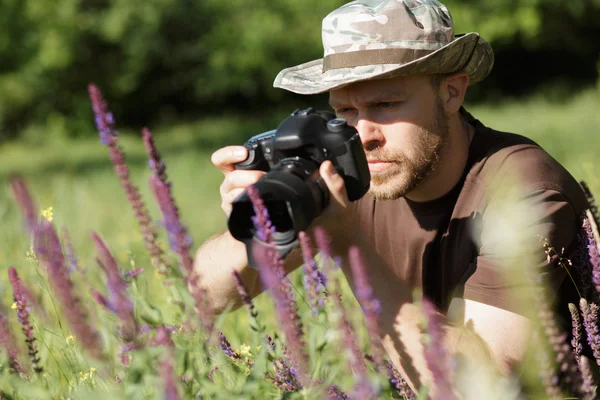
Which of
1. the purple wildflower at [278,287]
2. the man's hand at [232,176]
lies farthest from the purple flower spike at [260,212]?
the man's hand at [232,176]

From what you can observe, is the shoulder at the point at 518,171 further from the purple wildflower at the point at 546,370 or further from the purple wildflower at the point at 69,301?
the purple wildflower at the point at 69,301

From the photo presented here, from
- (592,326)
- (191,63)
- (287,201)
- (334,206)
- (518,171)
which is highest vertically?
(287,201)

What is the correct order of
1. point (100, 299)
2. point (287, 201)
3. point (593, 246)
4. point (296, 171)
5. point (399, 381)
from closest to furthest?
point (100, 299) → point (287, 201) → point (296, 171) → point (593, 246) → point (399, 381)

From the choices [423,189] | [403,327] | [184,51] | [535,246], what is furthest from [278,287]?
[184,51]

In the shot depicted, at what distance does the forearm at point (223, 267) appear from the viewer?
254 cm

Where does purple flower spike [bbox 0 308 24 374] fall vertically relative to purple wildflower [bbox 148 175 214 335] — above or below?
below

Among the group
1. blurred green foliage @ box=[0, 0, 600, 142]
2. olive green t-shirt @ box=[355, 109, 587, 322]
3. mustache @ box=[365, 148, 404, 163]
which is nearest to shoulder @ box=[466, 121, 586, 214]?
olive green t-shirt @ box=[355, 109, 587, 322]

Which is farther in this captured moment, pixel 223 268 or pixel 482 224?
pixel 223 268

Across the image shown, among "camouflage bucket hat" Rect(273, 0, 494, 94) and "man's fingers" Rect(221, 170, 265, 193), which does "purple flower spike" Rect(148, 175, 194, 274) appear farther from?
"camouflage bucket hat" Rect(273, 0, 494, 94)

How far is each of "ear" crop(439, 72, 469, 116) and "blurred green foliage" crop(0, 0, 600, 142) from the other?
22.0 metres

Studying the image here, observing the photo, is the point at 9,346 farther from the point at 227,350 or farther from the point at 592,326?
the point at 592,326

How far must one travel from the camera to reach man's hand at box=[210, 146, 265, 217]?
2.20 meters

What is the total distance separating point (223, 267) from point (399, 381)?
2.16 feet

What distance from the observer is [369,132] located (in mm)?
2553
